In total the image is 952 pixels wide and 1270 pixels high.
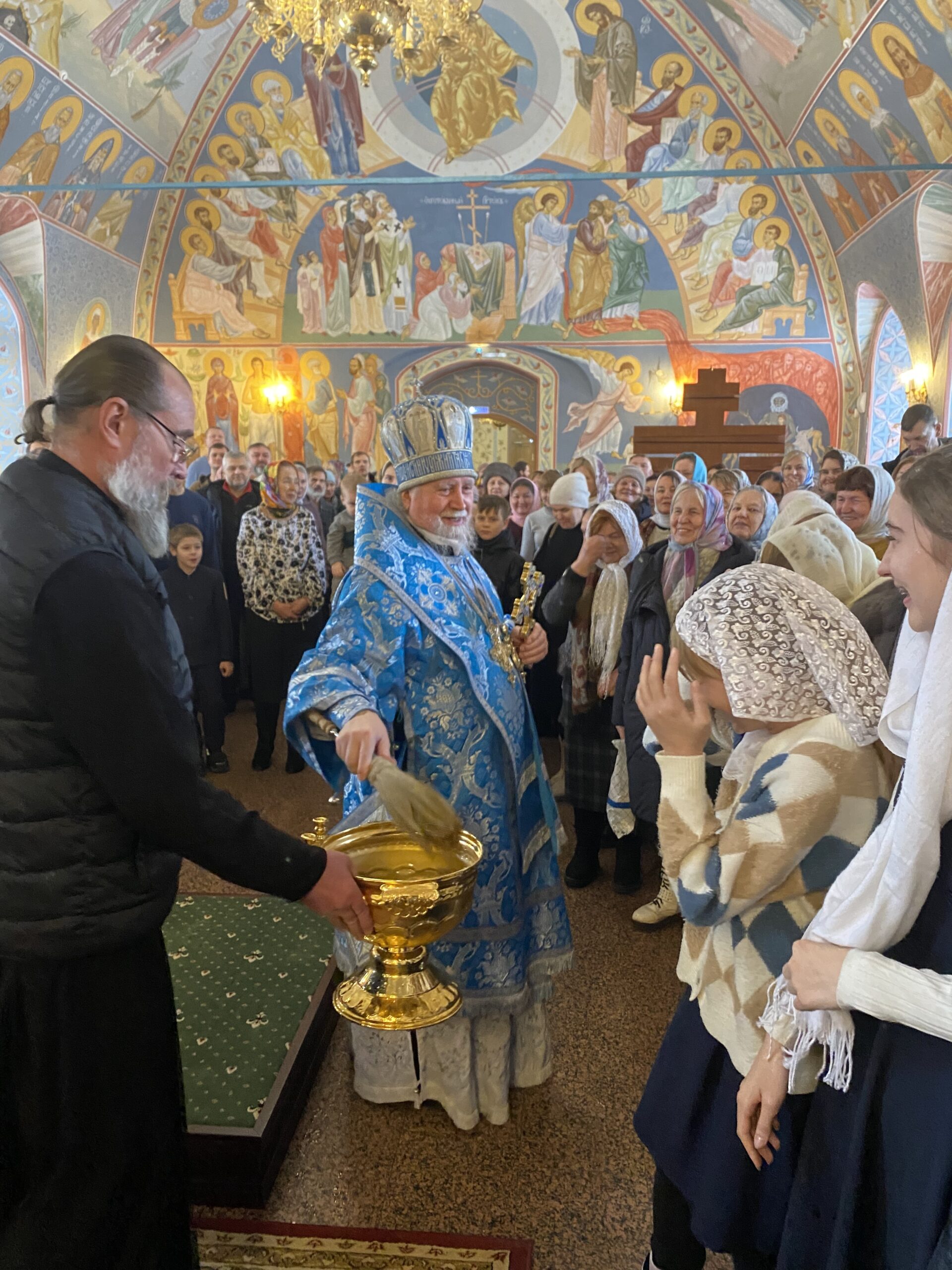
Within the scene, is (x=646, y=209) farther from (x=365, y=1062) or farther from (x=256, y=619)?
(x=365, y=1062)

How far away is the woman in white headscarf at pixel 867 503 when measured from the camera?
11.8ft

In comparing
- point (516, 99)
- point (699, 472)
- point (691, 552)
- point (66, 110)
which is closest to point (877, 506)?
point (691, 552)

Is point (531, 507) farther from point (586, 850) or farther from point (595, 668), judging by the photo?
point (586, 850)

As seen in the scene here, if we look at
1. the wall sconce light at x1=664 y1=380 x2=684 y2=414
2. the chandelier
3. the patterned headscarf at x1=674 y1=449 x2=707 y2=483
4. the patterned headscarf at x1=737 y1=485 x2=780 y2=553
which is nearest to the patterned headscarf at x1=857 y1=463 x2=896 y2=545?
the patterned headscarf at x1=737 y1=485 x2=780 y2=553

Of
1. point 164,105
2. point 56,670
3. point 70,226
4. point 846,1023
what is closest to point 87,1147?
point 56,670

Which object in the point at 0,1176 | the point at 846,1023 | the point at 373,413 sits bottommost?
the point at 0,1176

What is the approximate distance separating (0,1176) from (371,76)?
15.6 meters

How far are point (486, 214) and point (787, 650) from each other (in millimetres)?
15028

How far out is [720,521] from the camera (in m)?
3.51

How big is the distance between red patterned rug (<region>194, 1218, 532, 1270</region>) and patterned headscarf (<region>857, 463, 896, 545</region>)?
2.82 m

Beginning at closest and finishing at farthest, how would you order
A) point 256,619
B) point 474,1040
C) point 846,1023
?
point 846,1023 < point 474,1040 < point 256,619

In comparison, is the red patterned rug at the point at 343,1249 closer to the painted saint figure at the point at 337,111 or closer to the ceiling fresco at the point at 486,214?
the ceiling fresco at the point at 486,214

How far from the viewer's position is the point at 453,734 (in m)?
2.30

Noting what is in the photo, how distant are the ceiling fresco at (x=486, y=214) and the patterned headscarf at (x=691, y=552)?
10.8m
